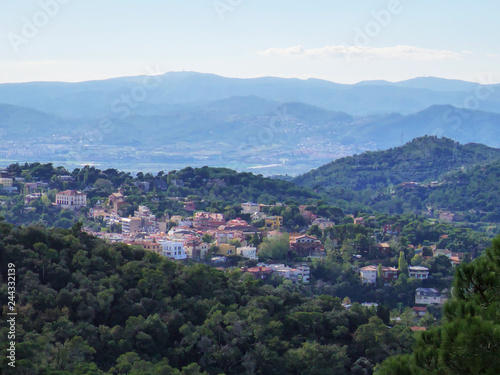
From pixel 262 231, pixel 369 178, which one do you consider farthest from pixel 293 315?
pixel 369 178

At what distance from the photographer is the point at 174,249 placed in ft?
93.9

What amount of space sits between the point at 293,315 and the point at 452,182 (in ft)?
147

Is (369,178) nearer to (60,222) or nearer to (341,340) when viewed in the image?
(60,222)

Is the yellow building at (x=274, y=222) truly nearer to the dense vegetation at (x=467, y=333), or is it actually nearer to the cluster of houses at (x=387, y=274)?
the cluster of houses at (x=387, y=274)

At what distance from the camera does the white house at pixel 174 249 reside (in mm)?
28300

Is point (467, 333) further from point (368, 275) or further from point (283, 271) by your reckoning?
point (368, 275)

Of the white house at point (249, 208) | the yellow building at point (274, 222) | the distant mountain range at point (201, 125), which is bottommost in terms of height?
the yellow building at point (274, 222)

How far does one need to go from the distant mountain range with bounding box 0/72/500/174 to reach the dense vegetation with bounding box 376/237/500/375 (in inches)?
3567

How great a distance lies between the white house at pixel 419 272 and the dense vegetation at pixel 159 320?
34.3 feet

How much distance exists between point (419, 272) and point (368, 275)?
1.73 metres

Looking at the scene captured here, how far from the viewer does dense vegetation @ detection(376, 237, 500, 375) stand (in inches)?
241

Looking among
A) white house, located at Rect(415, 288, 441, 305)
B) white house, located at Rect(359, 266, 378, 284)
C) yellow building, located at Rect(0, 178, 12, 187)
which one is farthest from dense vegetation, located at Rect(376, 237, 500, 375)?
yellow building, located at Rect(0, 178, 12, 187)

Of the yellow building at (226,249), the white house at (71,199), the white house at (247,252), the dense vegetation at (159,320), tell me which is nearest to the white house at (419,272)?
the white house at (247,252)

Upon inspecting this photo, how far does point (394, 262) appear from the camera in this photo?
1163 inches
